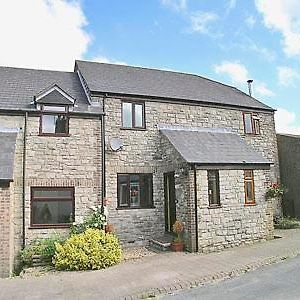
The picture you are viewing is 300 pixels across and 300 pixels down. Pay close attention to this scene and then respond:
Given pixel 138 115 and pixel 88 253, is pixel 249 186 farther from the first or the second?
pixel 88 253

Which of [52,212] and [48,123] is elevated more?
[48,123]

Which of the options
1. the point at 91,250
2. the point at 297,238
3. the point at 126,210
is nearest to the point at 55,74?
the point at 126,210

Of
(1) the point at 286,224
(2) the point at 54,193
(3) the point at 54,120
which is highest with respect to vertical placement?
(3) the point at 54,120

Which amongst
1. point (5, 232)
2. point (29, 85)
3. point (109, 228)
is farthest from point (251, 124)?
point (5, 232)

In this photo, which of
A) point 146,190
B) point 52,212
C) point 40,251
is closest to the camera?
point 40,251

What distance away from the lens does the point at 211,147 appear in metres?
15.5

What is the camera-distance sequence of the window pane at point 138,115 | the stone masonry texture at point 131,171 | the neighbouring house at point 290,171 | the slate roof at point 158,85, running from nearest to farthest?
the stone masonry texture at point 131,171
the window pane at point 138,115
the slate roof at point 158,85
the neighbouring house at point 290,171

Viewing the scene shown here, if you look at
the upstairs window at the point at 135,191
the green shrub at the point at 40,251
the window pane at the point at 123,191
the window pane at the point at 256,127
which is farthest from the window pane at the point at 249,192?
the green shrub at the point at 40,251

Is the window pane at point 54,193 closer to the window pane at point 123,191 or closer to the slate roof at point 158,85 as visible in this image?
the window pane at point 123,191

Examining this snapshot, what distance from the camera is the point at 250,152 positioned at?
16.2m

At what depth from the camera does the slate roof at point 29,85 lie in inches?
572

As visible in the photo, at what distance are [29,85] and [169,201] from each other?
8.36 metres

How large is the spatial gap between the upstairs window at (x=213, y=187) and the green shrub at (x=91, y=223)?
436 centimetres

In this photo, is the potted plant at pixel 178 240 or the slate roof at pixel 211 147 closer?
the potted plant at pixel 178 240
